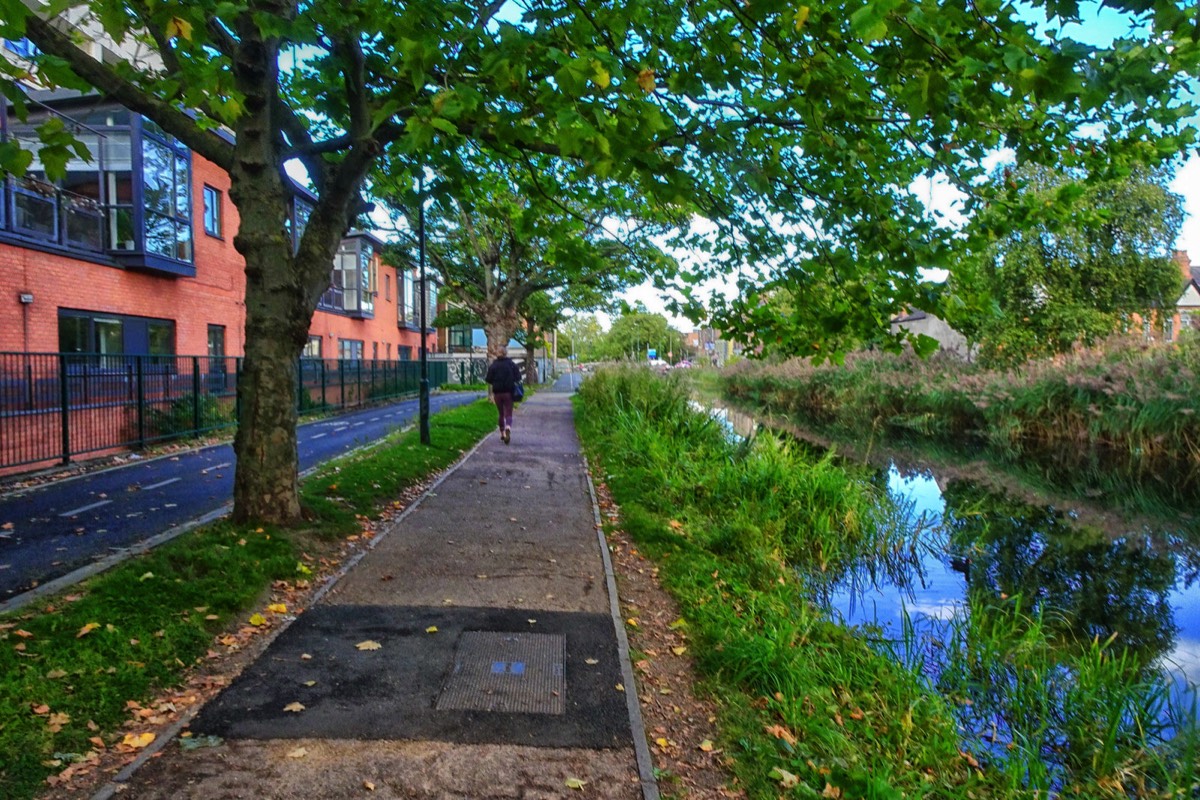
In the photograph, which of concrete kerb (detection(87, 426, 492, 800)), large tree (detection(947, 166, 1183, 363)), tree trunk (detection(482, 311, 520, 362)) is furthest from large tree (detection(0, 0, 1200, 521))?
tree trunk (detection(482, 311, 520, 362))

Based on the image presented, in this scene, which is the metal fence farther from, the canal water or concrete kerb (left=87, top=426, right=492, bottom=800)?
the canal water

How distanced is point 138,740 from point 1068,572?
27.6 feet

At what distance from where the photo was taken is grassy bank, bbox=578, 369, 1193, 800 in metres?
3.76

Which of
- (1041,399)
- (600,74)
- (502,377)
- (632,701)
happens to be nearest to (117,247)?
(502,377)

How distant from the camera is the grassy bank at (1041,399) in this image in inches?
564

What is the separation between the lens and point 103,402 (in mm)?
13086

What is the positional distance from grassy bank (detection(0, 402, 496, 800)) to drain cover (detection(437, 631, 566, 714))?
145 cm

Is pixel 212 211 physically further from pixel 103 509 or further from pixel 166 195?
pixel 103 509

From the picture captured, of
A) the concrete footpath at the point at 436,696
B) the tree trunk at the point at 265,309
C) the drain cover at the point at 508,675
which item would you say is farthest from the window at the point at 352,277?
the drain cover at the point at 508,675

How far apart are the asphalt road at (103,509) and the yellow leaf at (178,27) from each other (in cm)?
383

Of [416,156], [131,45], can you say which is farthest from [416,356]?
[416,156]

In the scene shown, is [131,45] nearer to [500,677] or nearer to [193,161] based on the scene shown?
[193,161]

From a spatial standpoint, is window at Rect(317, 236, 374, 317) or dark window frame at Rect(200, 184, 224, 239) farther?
window at Rect(317, 236, 374, 317)

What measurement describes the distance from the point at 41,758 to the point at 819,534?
7480 mm
